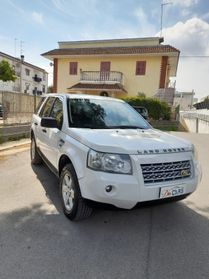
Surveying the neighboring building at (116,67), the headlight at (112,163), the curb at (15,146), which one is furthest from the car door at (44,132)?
the neighboring building at (116,67)

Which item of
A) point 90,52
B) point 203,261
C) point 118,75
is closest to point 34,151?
point 203,261

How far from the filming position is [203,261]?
8.98 feet

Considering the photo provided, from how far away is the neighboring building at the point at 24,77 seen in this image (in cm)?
4272

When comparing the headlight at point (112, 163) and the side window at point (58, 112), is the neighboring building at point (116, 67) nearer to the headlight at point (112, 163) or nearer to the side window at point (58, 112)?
the side window at point (58, 112)

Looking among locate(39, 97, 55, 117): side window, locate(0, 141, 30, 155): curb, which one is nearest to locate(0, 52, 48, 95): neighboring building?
locate(0, 141, 30, 155): curb

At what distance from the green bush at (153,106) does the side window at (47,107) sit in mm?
13915

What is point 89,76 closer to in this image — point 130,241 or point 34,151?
point 34,151

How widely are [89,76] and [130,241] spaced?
22.3m

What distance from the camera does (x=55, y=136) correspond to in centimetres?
418

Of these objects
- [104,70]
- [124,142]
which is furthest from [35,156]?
[104,70]

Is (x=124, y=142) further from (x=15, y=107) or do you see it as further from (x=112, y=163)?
(x=15, y=107)

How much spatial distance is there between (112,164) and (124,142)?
0.35m

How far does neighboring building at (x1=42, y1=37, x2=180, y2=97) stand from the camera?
2278 cm

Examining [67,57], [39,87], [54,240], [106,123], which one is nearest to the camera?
[54,240]
